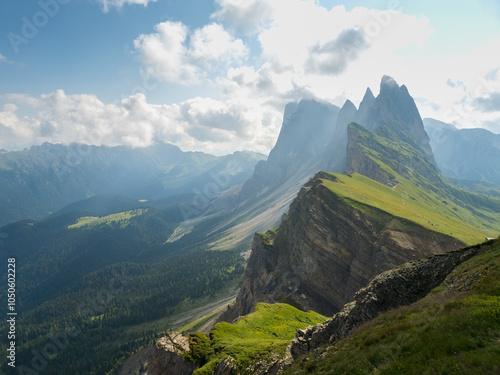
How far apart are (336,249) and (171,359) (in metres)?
53.3

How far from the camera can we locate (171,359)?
3234 cm

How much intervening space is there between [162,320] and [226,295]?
159 feet

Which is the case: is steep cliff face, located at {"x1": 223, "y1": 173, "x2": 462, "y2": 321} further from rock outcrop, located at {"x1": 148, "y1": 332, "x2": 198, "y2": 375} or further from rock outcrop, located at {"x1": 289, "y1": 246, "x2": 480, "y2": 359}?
rock outcrop, located at {"x1": 148, "y1": 332, "x2": 198, "y2": 375}

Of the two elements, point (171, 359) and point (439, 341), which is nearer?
point (439, 341)

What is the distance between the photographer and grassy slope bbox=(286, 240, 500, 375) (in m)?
10.7

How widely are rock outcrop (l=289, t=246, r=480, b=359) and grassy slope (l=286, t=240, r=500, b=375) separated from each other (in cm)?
486

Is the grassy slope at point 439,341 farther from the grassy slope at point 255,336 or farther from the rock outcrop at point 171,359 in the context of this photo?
the rock outcrop at point 171,359

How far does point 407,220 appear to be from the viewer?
69875mm

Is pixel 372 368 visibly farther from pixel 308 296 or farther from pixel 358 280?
pixel 308 296

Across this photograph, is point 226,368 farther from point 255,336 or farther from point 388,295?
point 388,295

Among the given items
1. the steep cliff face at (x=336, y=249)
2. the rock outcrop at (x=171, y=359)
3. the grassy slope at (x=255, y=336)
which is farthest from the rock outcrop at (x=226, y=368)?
the steep cliff face at (x=336, y=249)

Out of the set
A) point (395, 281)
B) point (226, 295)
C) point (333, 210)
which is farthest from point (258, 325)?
point (226, 295)

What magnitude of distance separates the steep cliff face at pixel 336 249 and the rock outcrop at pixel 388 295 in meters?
39.2

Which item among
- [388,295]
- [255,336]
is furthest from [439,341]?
[255,336]
